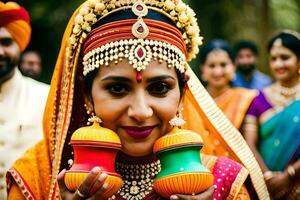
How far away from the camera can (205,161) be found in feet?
10.9

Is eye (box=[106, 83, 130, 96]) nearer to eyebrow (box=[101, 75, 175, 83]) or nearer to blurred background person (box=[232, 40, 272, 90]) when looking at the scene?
eyebrow (box=[101, 75, 175, 83])

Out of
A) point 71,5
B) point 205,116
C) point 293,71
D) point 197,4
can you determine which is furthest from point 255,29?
point 205,116

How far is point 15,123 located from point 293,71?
269 centimetres

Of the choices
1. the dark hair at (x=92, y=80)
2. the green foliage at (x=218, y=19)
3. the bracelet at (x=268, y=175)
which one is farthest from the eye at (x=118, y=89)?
the green foliage at (x=218, y=19)

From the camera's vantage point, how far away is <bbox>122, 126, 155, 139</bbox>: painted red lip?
→ 2902 millimetres

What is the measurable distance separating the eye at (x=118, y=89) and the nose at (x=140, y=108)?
59 millimetres

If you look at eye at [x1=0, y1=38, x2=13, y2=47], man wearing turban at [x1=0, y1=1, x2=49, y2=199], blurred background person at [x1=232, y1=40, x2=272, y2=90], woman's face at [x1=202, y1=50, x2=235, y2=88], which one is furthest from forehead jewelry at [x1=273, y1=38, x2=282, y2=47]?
blurred background person at [x1=232, y1=40, x2=272, y2=90]

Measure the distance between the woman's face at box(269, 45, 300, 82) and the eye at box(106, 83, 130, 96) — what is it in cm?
361

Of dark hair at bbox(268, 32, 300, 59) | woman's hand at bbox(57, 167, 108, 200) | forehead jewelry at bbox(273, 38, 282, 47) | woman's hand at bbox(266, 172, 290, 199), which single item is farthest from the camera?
forehead jewelry at bbox(273, 38, 282, 47)

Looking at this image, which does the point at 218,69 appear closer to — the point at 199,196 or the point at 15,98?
the point at 15,98

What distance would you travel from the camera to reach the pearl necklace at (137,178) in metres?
3.16

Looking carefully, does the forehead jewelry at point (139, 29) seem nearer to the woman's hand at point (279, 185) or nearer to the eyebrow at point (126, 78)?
the eyebrow at point (126, 78)

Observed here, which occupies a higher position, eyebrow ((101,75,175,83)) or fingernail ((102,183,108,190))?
eyebrow ((101,75,175,83))

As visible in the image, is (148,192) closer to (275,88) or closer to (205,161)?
(205,161)
